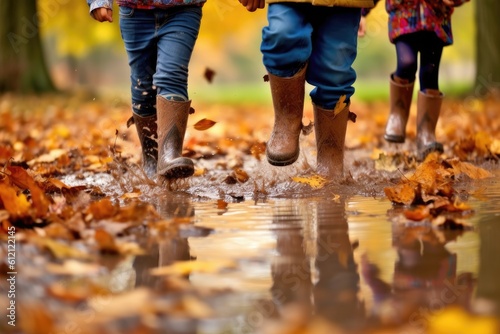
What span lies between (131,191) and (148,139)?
643 millimetres

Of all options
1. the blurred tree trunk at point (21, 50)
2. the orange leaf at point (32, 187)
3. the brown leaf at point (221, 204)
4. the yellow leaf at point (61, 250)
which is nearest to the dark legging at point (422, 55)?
the brown leaf at point (221, 204)

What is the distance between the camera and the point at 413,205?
3.86 meters

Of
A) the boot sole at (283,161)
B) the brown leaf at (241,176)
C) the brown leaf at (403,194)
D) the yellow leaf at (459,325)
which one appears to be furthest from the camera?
the brown leaf at (241,176)

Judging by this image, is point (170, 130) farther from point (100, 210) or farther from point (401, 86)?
point (401, 86)

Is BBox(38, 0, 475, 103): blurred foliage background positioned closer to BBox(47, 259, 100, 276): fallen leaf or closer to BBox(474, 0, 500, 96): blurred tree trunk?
BBox(474, 0, 500, 96): blurred tree trunk

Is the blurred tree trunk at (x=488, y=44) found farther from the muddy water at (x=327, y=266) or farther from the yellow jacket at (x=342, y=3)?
the muddy water at (x=327, y=266)

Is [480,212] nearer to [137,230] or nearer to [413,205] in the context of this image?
[413,205]

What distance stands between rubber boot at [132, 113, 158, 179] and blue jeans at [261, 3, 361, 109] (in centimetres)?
90

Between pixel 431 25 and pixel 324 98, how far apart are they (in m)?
1.46

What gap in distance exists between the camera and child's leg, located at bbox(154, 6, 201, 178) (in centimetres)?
455

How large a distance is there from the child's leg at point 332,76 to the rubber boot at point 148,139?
987 mm

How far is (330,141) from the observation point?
4766 millimetres

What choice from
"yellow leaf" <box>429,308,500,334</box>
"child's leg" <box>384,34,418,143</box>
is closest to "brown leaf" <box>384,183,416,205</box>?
"yellow leaf" <box>429,308,500,334</box>

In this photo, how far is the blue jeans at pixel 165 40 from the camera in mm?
4574
